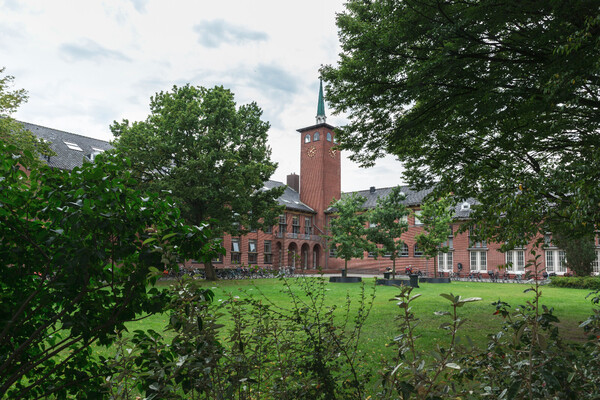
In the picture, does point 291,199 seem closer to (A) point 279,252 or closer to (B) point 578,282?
(A) point 279,252

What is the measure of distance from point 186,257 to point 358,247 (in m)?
27.9

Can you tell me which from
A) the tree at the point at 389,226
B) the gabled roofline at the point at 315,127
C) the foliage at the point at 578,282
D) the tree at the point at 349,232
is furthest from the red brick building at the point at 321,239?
the tree at the point at 389,226

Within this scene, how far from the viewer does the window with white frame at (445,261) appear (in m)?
44.2

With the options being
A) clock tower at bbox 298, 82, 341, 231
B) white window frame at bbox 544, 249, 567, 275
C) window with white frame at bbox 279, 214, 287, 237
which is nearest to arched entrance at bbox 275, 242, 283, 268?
window with white frame at bbox 279, 214, 287, 237

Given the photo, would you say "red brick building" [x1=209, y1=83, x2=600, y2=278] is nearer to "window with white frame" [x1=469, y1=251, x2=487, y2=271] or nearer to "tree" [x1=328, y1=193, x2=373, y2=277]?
"window with white frame" [x1=469, y1=251, x2=487, y2=271]

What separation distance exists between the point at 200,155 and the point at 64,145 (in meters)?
17.5

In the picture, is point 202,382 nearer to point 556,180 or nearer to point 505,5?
point 556,180

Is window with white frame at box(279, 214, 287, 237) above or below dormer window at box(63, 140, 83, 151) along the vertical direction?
below

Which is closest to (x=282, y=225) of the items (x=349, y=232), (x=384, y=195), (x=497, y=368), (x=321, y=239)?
(x=321, y=239)

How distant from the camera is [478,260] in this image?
42.4 metres

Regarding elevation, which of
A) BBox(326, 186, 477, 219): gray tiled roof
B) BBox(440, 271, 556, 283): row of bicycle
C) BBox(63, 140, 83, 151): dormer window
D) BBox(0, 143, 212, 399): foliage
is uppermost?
BBox(63, 140, 83, 151): dormer window

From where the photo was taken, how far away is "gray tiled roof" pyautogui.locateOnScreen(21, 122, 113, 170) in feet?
104

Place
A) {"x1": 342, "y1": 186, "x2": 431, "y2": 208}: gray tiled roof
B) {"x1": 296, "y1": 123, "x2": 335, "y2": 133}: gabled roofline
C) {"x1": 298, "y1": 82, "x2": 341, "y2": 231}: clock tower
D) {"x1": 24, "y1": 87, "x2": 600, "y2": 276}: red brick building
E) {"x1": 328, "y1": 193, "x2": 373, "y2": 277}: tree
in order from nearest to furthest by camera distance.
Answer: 1. {"x1": 328, "y1": 193, "x2": 373, "y2": 277}: tree
2. {"x1": 24, "y1": 87, "x2": 600, "y2": 276}: red brick building
3. {"x1": 342, "y1": 186, "x2": 431, "y2": 208}: gray tiled roof
4. {"x1": 298, "y1": 82, "x2": 341, "y2": 231}: clock tower
5. {"x1": 296, "y1": 123, "x2": 335, "y2": 133}: gabled roofline

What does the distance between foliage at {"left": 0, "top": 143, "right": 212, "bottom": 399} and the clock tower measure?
50399 millimetres
